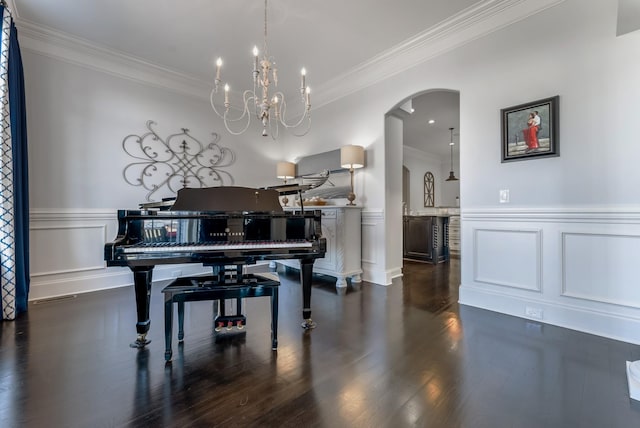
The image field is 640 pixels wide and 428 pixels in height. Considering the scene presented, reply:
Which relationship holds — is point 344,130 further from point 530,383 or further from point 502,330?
point 530,383

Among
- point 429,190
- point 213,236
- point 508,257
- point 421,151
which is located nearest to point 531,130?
point 508,257

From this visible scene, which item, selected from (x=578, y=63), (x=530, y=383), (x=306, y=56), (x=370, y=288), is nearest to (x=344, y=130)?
(x=306, y=56)

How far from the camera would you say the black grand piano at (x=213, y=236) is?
1.84 metres

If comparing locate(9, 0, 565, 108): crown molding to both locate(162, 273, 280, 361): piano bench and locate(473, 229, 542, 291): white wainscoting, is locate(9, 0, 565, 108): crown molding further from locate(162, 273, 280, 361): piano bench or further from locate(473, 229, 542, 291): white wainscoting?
locate(162, 273, 280, 361): piano bench

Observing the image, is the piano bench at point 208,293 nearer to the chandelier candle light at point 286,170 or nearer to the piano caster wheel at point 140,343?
the piano caster wheel at point 140,343

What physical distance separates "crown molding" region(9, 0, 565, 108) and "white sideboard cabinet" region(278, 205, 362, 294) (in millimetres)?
1785

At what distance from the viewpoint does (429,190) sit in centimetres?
828

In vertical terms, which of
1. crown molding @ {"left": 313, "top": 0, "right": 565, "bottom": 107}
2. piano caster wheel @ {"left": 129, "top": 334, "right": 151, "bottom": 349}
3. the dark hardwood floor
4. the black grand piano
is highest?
crown molding @ {"left": 313, "top": 0, "right": 565, "bottom": 107}

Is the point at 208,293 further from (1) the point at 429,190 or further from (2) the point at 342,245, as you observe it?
(1) the point at 429,190

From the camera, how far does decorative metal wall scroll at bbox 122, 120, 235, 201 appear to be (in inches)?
145

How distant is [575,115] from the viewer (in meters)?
2.22

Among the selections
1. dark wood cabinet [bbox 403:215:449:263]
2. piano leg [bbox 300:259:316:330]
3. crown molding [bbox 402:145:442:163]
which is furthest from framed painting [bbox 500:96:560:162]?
crown molding [bbox 402:145:442:163]

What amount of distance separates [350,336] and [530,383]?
109 cm

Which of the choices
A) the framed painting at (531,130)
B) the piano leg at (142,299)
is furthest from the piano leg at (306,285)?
the framed painting at (531,130)
